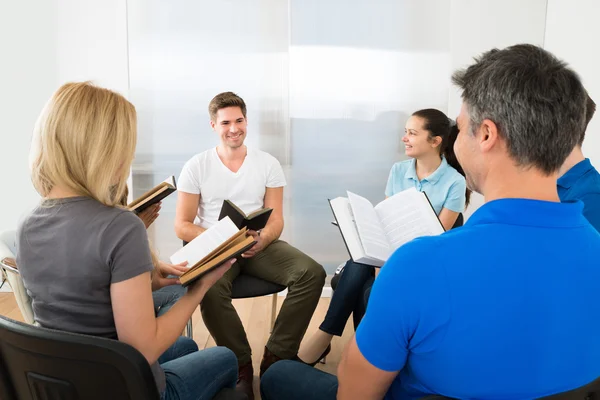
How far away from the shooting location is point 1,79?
3.57 m

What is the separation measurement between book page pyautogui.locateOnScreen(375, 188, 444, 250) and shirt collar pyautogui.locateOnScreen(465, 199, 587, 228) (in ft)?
2.90

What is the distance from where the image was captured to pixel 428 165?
110 inches

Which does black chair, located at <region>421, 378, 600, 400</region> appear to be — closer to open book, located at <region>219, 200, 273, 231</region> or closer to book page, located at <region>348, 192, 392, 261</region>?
book page, located at <region>348, 192, 392, 261</region>

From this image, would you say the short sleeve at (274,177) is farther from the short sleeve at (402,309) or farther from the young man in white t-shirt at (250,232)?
the short sleeve at (402,309)

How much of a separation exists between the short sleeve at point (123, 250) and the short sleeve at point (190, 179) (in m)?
1.65

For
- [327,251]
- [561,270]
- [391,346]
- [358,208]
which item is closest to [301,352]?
[358,208]

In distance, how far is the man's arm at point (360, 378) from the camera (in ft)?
3.17

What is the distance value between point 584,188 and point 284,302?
1.43 m

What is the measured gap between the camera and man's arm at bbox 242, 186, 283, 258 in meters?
2.56

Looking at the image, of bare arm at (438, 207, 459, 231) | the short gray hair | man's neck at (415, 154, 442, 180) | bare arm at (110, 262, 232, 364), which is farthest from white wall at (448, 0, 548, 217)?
bare arm at (110, 262, 232, 364)

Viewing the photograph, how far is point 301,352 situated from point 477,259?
1.78 meters

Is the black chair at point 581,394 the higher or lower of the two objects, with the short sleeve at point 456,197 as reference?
higher

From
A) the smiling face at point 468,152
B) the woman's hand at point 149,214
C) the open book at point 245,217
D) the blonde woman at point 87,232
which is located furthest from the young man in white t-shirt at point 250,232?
the smiling face at point 468,152

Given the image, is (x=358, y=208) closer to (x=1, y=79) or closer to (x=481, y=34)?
(x=481, y=34)
